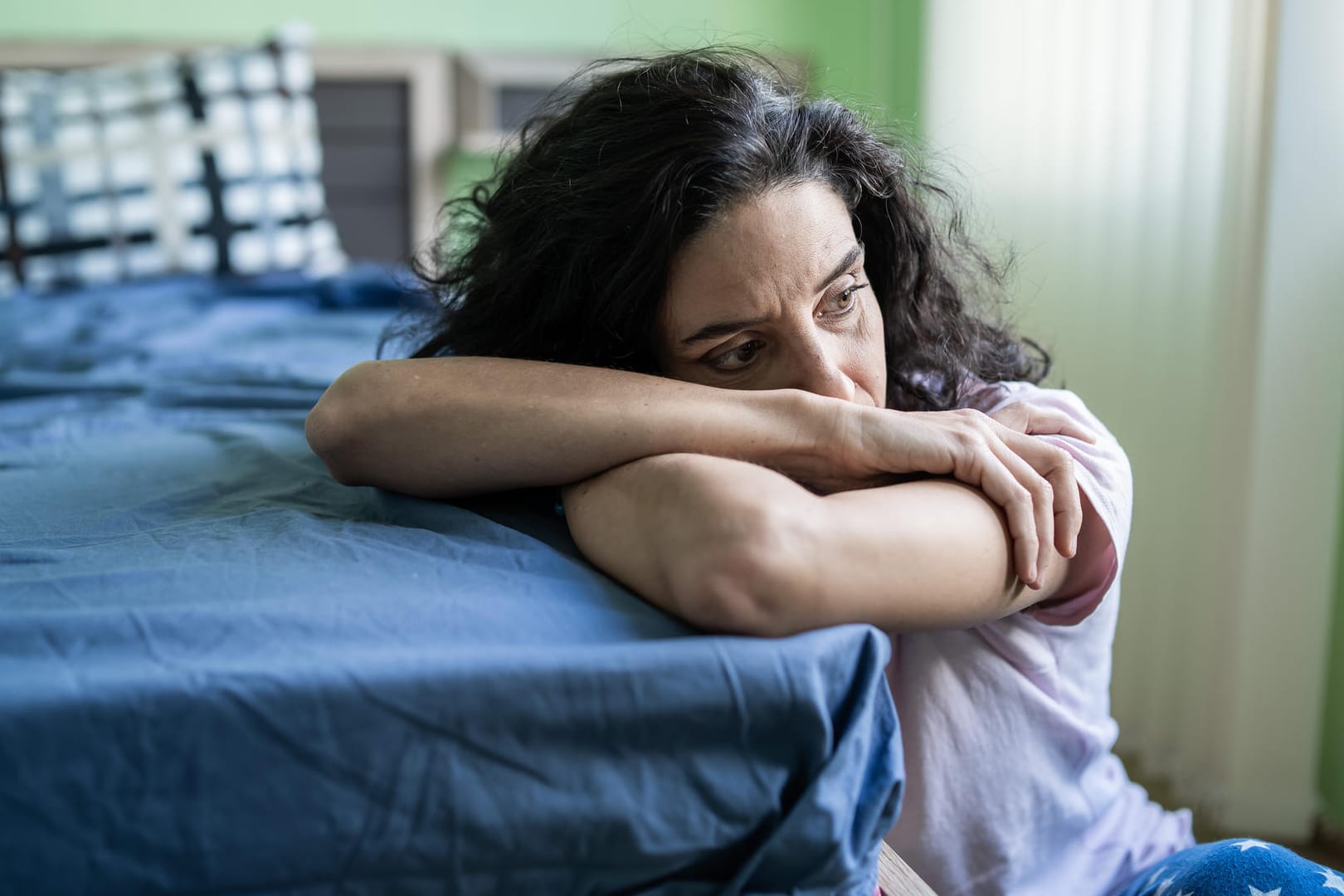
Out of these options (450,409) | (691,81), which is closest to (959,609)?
(450,409)

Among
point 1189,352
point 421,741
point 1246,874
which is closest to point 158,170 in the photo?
point 1189,352

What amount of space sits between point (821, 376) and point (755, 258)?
0.11 meters

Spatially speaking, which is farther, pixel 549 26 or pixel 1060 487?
pixel 549 26

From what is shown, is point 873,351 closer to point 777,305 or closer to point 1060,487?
point 777,305

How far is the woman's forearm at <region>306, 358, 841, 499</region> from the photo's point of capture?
0.78 metres

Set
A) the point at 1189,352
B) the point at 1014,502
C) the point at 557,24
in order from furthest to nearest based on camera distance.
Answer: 1. the point at 557,24
2. the point at 1189,352
3. the point at 1014,502

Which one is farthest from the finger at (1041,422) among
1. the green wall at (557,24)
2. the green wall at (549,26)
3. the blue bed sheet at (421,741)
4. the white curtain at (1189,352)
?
the green wall at (549,26)

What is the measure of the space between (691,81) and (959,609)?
56cm

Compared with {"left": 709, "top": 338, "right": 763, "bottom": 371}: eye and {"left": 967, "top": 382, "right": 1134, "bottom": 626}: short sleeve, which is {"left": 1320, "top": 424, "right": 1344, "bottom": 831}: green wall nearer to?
{"left": 967, "top": 382, "right": 1134, "bottom": 626}: short sleeve

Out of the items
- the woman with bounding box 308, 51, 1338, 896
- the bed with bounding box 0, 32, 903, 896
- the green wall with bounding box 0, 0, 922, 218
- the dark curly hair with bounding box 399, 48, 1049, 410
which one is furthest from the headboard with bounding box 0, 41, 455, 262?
the bed with bounding box 0, 32, 903, 896

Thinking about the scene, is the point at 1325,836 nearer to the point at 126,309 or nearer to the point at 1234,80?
the point at 1234,80

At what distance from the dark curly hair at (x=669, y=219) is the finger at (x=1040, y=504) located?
0.30 meters

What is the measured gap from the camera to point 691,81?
1.00m

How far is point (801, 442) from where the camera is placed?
0.77 metres
